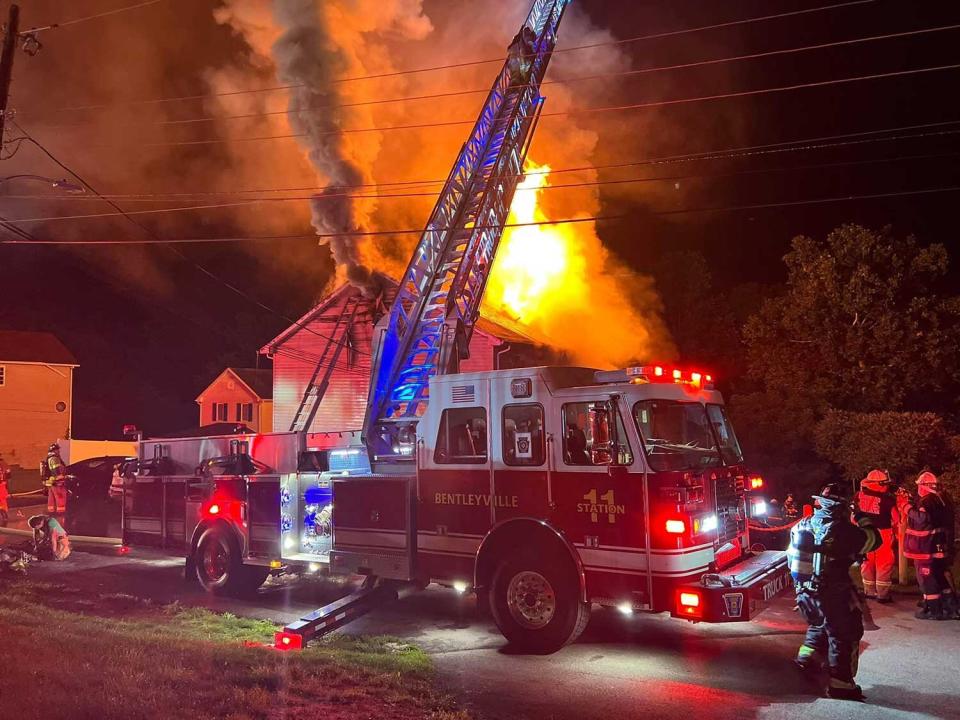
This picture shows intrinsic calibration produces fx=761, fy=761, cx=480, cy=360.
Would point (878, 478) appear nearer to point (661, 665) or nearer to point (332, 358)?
point (661, 665)

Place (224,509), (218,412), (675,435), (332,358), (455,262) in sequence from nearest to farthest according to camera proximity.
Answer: (675,435) → (224,509) → (455,262) → (332,358) → (218,412)

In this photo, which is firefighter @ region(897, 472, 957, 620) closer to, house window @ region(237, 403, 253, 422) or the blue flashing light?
the blue flashing light

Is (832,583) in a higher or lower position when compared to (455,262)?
lower

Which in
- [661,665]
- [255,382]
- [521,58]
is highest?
[521,58]

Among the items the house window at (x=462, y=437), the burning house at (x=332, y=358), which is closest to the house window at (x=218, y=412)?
the burning house at (x=332, y=358)

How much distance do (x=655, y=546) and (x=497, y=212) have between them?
24.8 feet

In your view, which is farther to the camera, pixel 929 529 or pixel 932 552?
pixel 929 529

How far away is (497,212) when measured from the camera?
12531 millimetres

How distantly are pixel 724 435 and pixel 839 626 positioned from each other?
2.29 meters

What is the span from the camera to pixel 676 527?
20.1 feet

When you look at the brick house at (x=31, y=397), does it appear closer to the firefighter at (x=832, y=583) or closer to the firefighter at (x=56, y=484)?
the firefighter at (x=56, y=484)

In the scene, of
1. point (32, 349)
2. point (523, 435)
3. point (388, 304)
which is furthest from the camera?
point (32, 349)

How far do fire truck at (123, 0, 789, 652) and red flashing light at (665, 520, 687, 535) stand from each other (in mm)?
22

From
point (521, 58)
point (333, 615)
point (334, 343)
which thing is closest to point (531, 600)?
point (333, 615)
